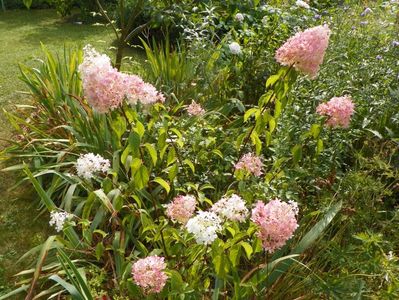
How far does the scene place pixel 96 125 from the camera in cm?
335

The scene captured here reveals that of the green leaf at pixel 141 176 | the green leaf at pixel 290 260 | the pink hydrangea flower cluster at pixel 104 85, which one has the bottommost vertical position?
the green leaf at pixel 290 260

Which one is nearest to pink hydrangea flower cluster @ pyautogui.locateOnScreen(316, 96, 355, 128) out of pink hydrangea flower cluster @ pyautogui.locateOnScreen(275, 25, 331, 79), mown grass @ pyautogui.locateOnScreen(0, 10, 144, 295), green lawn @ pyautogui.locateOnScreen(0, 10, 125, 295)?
pink hydrangea flower cluster @ pyautogui.locateOnScreen(275, 25, 331, 79)

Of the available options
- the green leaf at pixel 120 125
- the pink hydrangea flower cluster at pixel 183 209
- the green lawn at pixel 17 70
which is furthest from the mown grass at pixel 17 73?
the pink hydrangea flower cluster at pixel 183 209

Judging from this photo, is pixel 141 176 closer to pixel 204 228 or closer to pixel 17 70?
pixel 204 228

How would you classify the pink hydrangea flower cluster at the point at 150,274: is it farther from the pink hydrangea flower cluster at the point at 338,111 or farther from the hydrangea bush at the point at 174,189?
the pink hydrangea flower cluster at the point at 338,111

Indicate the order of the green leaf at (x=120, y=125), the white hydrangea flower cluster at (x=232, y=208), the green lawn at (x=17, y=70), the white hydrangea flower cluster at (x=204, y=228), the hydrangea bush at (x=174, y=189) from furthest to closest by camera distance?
the green lawn at (x=17, y=70), the green leaf at (x=120, y=125), the hydrangea bush at (x=174, y=189), the white hydrangea flower cluster at (x=232, y=208), the white hydrangea flower cluster at (x=204, y=228)

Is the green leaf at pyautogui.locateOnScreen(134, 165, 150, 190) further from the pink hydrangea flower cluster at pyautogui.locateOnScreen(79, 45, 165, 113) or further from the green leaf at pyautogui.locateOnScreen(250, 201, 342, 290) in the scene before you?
the green leaf at pyautogui.locateOnScreen(250, 201, 342, 290)

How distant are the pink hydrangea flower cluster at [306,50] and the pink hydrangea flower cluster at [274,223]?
0.74 m

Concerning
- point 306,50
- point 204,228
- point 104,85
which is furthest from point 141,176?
point 306,50

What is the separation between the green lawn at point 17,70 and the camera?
3.08 m

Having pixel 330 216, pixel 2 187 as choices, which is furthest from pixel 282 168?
pixel 2 187

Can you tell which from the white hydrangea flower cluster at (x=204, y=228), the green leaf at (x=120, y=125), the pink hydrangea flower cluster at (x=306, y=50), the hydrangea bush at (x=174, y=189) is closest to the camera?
the white hydrangea flower cluster at (x=204, y=228)

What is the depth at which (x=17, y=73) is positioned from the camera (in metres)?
5.63

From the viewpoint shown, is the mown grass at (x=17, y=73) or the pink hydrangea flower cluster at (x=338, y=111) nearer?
the pink hydrangea flower cluster at (x=338, y=111)
